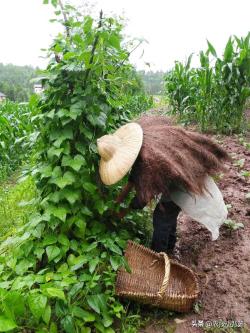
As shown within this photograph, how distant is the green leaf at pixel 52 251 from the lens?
7.17ft

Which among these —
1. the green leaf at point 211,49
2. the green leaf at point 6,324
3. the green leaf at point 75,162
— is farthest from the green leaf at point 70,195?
the green leaf at point 211,49

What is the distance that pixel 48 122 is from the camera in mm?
2428

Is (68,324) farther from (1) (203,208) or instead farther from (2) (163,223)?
(1) (203,208)

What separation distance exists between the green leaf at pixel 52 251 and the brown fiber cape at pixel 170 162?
24.3 inches

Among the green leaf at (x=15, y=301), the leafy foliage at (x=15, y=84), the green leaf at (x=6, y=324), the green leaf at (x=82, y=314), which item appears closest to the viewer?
the green leaf at (x=6, y=324)

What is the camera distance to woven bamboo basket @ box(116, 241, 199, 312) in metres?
2.21

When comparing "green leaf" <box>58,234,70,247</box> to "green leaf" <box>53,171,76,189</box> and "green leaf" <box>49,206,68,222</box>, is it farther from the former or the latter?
"green leaf" <box>53,171,76,189</box>

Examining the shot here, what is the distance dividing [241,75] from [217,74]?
40 centimetres

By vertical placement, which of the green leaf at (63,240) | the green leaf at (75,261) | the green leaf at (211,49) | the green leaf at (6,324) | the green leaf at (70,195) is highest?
the green leaf at (211,49)

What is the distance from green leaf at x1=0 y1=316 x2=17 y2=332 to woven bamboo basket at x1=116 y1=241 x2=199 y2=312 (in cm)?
79

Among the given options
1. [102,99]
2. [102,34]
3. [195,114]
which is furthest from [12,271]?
[195,114]

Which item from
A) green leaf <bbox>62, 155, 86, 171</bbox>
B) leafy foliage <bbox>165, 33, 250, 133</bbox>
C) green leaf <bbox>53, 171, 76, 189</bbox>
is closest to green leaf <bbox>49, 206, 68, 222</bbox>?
green leaf <bbox>53, 171, 76, 189</bbox>

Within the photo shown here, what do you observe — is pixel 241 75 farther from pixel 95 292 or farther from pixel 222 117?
pixel 95 292

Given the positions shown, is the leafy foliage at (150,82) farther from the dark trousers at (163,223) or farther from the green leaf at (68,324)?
the green leaf at (68,324)
